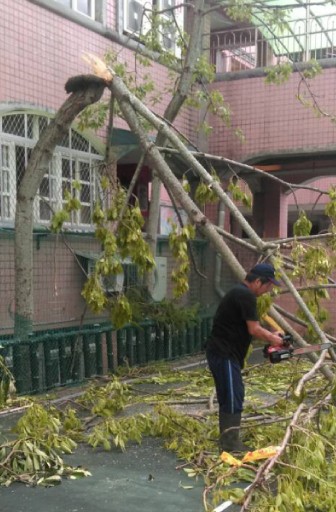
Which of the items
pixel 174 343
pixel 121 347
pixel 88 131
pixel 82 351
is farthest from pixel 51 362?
pixel 88 131

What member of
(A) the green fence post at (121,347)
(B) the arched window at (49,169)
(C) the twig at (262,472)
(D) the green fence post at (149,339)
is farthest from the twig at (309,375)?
(D) the green fence post at (149,339)

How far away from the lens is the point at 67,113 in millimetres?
7320

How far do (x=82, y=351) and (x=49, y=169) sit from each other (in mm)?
3410

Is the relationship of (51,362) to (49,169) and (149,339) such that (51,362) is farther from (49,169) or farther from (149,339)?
(49,169)

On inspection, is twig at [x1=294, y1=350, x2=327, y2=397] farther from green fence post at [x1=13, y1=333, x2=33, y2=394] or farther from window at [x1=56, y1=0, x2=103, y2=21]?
window at [x1=56, y1=0, x2=103, y2=21]

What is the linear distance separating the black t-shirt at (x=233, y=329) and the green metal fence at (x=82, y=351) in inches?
104

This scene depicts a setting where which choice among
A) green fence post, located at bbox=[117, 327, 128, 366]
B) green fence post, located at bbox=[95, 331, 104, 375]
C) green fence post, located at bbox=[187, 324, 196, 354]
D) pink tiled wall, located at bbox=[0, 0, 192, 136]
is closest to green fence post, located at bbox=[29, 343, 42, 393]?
green fence post, located at bbox=[95, 331, 104, 375]

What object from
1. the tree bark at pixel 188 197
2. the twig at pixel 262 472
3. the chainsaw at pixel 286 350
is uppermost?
the tree bark at pixel 188 197

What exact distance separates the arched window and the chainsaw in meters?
4.18

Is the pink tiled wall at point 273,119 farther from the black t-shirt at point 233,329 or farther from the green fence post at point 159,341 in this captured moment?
the black t-shirt at point 233,329

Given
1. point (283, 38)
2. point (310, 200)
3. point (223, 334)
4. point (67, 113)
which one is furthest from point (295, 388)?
point (310, 200)

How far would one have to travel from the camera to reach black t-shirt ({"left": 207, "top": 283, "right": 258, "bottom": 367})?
5461 millimetres

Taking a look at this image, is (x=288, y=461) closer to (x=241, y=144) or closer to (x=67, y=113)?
(x=67, y=113)

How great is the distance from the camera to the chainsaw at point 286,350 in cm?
524
